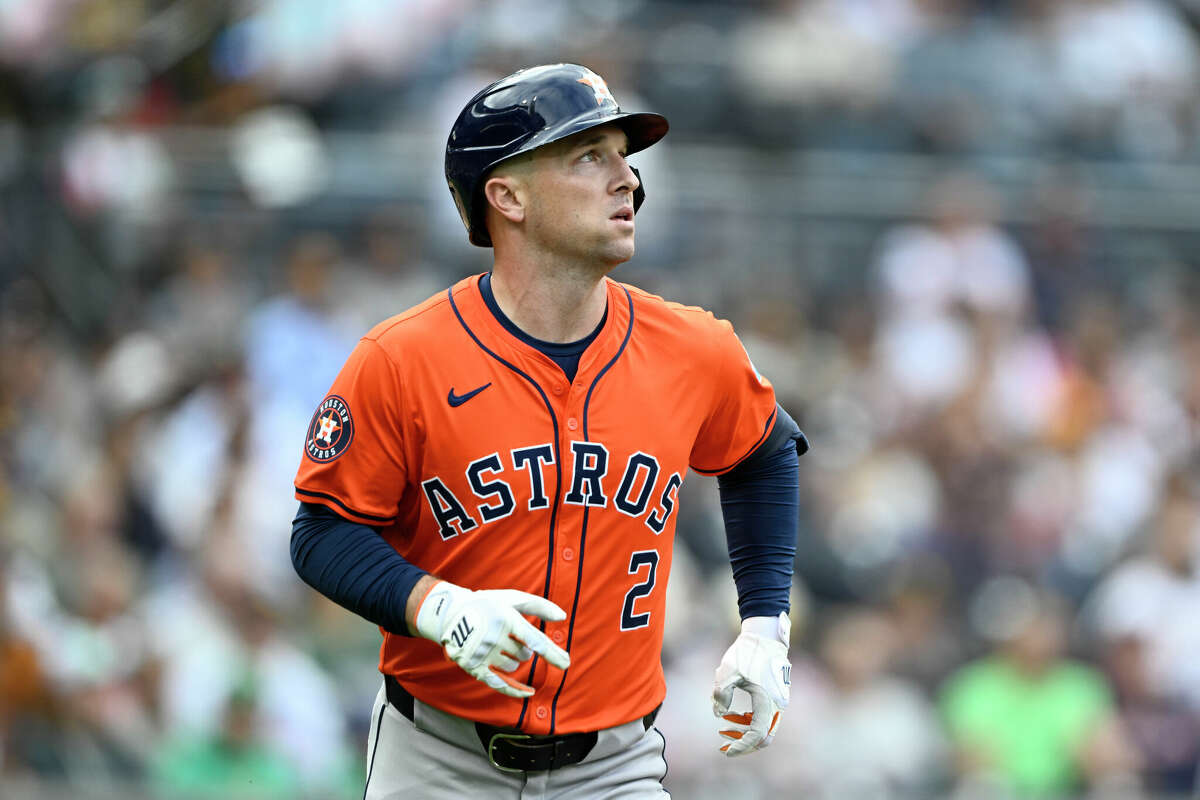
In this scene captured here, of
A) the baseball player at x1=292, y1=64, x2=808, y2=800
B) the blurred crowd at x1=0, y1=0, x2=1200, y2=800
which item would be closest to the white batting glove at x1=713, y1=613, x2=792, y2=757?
the baseball player at x1=292, y1=64, x2=808, y2=800

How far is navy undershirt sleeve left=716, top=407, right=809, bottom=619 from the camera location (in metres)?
3.63

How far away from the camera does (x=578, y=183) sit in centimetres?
329

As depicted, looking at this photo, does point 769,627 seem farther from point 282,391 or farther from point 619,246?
point 282,391

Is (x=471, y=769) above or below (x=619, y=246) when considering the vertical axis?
below

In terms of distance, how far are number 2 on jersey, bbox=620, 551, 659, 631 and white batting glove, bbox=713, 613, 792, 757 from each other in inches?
9.0

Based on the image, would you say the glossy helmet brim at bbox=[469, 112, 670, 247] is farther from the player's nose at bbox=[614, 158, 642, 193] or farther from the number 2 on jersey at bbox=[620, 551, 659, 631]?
the number 2 on jersey at bbox=[620, 551, 659, 631]

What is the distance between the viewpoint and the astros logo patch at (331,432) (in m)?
3.14

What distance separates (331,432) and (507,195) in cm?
62

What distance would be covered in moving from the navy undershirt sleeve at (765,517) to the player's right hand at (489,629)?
85cm

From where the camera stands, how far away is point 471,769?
330cm

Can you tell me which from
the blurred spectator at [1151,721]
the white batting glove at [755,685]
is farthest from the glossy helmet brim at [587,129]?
the blurred spectator at [1151,721]

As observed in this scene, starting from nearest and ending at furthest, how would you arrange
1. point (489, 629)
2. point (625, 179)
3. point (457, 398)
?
1. point (489, 629)
2. point (457, 398)
3. point (625, 179)

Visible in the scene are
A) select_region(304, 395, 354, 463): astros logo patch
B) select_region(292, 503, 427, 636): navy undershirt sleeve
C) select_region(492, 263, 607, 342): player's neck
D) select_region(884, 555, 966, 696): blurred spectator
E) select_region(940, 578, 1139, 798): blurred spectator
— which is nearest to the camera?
select_region(292, 503, 427, 636): navy undershirt sleeve

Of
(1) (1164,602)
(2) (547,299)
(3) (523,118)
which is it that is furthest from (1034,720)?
(3) (523,118)
